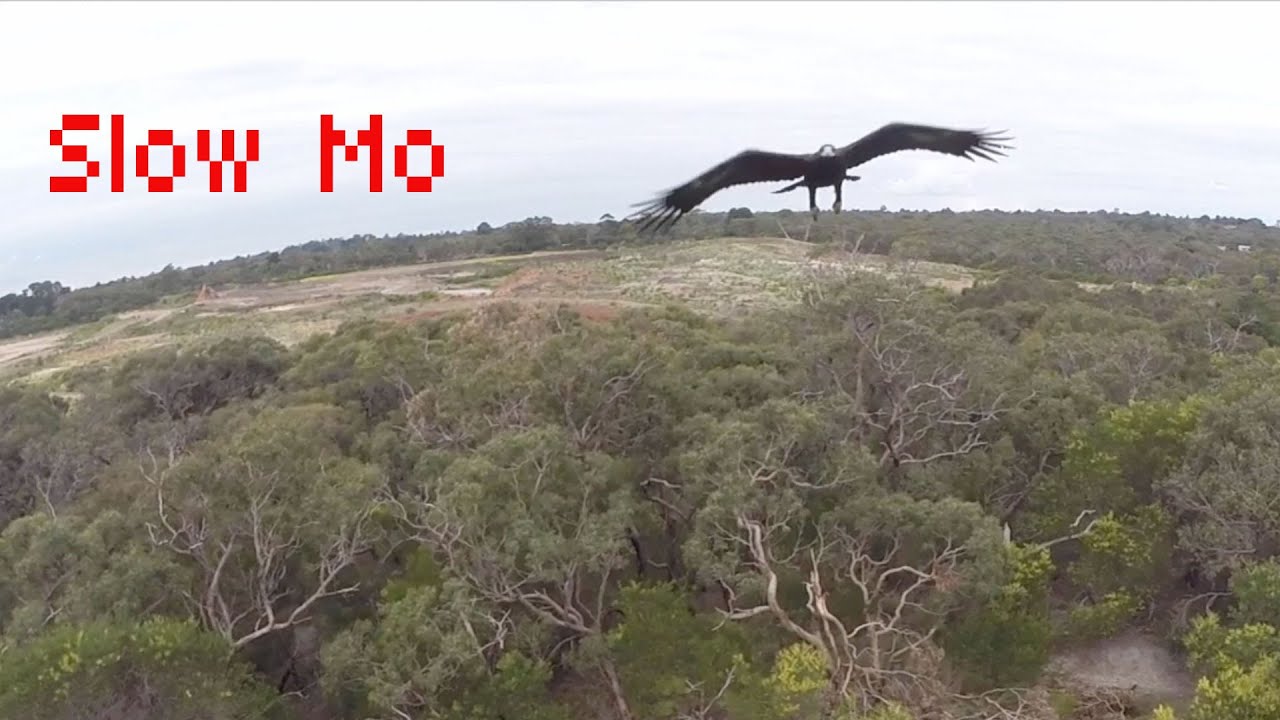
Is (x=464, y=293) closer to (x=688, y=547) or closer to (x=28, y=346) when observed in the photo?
(x=28, y=346)

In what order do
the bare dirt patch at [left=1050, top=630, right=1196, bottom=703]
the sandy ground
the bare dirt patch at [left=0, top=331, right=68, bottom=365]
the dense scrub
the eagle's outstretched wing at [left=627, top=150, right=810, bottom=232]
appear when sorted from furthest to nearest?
1. the bare dirt patch at [left=0, top=331, right=68, bottom=365]
2. the sandy ground
3. the bare dirt patch at [left=1050, top=630, right=1196, bottom=703]
4. the dense scrub
5. the eagle's outstretched wing at [left=627, top=150, right=810, bottom=232]

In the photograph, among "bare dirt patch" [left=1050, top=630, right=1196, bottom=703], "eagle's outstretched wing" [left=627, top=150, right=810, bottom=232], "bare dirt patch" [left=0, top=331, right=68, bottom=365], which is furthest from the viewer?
"bare dirt patch" [left=0, top=331, right=68, bottom=365]

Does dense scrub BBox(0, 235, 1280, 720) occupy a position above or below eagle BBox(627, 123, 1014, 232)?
below

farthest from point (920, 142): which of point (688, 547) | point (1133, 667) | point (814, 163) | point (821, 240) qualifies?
point (821, 240)

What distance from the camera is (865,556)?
43.2ft

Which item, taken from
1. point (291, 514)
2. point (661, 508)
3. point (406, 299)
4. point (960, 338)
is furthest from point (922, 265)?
point (291, 514)

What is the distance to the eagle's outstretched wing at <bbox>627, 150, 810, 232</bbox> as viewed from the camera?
380 inches

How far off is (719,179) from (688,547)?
5076 millimetres

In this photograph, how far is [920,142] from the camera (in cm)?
1084

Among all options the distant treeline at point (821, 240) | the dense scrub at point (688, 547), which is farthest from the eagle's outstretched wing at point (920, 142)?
the distant treeline at point (821, 240)

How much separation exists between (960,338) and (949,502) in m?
5.59

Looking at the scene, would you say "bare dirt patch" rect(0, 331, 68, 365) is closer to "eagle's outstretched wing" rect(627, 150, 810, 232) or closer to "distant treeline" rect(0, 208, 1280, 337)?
"distant treeline" rect(0, 208, 1280, 337)

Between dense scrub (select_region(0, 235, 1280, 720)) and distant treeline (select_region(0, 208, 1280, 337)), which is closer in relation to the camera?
dense scrub (select_region(0, 235, 1280, 720))

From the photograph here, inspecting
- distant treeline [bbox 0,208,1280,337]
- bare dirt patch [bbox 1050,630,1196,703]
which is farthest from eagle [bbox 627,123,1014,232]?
distant treeline [bbox 0,208,1280,337]
